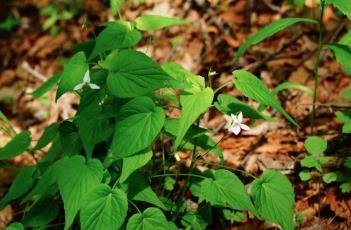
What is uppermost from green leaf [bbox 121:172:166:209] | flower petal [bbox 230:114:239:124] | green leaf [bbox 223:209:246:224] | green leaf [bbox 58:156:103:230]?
flower petal [bbox 230:114:239:124]

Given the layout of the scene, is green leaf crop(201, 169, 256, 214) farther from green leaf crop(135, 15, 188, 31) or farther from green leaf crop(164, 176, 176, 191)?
green leaf crop(135, 15, 188, 31)

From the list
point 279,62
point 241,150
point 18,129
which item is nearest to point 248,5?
point 279,62

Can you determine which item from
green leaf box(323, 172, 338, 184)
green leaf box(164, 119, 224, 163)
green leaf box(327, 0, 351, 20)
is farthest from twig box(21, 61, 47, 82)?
green leaf box(327, 0, 351, 20)

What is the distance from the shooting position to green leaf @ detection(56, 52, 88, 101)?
193 cm

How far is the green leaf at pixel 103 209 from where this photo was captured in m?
1.69

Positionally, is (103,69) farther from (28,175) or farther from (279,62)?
(279,62)

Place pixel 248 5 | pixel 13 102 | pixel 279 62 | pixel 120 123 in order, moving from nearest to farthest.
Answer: pixel 120 123 < pixel 279 62 < pixel 248 5 < pixel 13 102

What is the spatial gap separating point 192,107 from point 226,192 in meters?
0.46

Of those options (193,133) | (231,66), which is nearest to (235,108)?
(193,133)

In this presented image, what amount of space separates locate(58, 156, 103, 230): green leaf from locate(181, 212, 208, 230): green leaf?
0.62m

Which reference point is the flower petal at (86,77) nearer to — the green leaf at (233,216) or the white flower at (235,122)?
the white flower at (235,122)

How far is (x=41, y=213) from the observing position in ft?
7.30

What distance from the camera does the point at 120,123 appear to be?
1832 millimetres

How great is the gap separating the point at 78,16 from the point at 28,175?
11.3ft
